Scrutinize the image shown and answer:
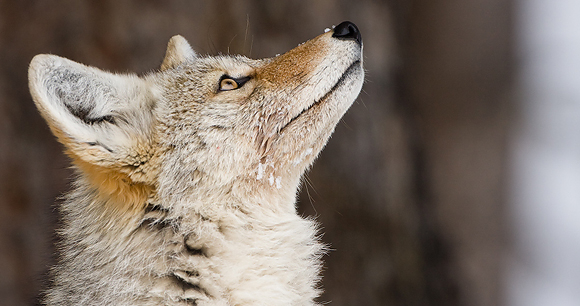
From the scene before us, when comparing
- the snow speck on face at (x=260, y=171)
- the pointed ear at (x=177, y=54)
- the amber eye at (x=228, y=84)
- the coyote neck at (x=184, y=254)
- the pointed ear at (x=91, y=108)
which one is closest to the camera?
the pointed ear at (x=91, y=108)

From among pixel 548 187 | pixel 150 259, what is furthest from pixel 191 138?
pixel 548 187

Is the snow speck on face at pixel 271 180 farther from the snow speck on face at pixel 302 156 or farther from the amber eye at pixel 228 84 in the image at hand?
the amber eye at pixel 228 84

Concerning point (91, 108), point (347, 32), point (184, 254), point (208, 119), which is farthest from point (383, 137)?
point (91, 108)

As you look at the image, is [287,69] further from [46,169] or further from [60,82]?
[46,169]

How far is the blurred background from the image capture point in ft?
12.0

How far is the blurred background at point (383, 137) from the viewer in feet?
12.0

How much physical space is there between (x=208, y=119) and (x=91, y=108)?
488 millimetres

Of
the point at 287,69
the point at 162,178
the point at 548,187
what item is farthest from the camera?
the point at 548,187

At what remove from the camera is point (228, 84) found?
2.28 m

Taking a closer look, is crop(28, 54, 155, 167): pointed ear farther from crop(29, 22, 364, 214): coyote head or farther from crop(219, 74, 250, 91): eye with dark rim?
crop(219, 74, 250, 91): eye with dark rim

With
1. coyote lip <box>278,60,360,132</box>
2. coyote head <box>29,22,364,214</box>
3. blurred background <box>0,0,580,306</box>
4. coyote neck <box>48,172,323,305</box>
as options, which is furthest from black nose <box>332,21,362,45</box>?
blurred background <box>0,0,580,306</box>

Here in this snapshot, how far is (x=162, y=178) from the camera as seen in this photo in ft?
6.48

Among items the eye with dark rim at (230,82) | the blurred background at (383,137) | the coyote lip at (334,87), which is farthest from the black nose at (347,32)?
the blurred background at (383,137)

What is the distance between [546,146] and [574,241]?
0.69 meters
